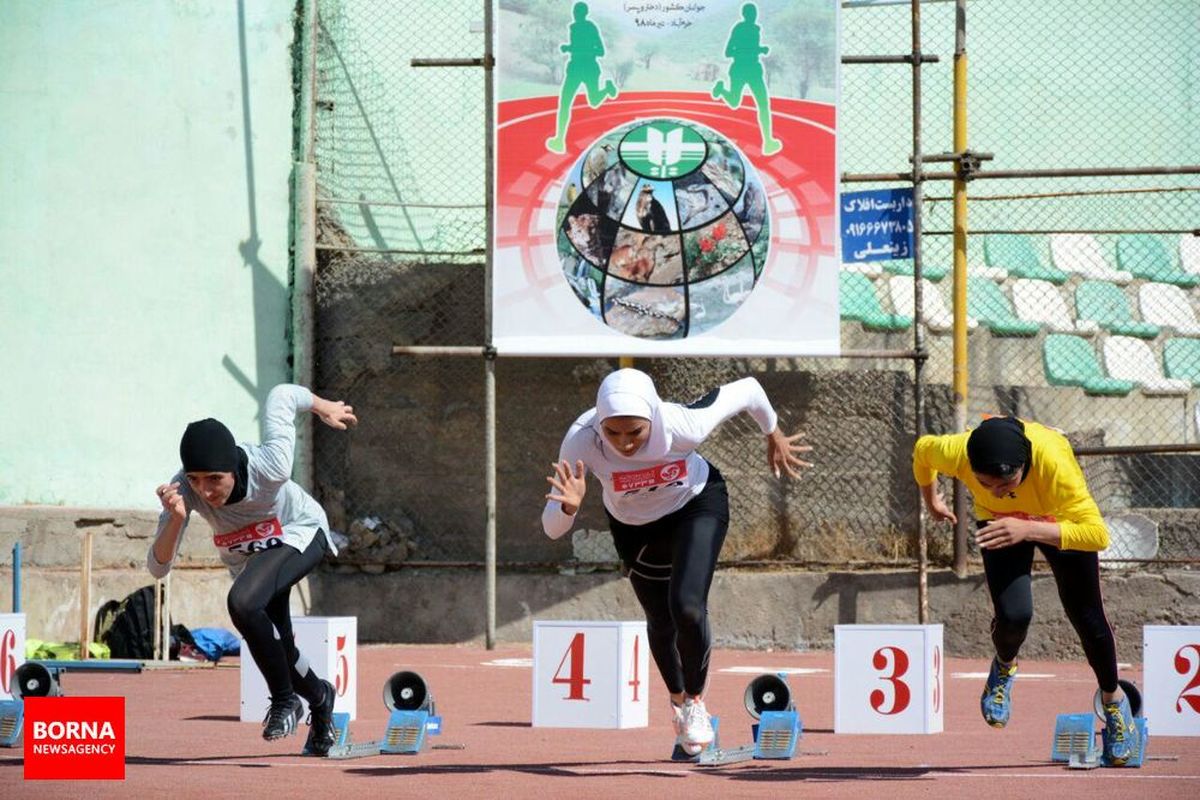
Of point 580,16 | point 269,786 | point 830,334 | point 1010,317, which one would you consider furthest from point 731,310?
point 269,786

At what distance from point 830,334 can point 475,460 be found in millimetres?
3661

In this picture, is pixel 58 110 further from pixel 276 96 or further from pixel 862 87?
pixel 862 87

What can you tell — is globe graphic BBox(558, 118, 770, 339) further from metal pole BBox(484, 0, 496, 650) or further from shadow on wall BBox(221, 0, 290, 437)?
shadow on wall BBox(221, 0, 290, 437)

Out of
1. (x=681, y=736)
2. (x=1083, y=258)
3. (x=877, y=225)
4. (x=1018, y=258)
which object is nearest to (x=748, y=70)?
(x=877, y=225)

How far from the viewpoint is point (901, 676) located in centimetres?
980

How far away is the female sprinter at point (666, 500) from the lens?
8.57 m

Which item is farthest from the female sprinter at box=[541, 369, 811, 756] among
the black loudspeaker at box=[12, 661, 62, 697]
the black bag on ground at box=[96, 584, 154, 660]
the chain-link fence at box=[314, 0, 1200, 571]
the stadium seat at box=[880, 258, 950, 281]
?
the stadium seat at box=[880, 258, 950, 281]

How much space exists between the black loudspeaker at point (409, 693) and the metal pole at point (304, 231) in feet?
26.4

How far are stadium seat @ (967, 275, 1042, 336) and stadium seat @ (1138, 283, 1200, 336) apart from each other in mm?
1663

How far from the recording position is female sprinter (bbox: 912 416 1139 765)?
8.59m

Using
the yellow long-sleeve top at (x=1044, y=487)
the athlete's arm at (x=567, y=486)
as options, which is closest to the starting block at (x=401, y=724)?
the athlete's arm at (x=567, y=486)

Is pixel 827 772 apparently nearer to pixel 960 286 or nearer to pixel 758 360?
pixel 960 286

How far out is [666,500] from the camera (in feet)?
29.3

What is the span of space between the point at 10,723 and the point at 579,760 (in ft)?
9.40
